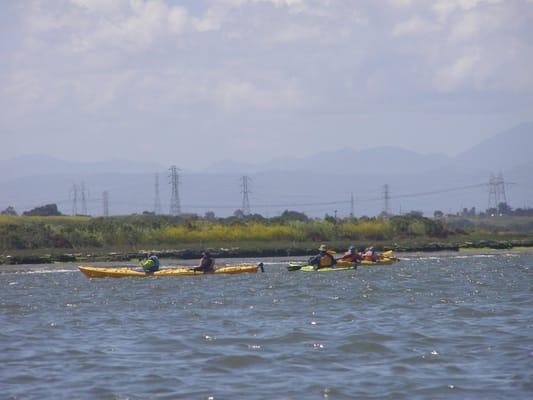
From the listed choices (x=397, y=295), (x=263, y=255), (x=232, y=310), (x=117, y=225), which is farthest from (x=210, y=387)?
(x=117, y=225)

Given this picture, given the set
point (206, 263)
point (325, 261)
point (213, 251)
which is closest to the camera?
point (206, 263)

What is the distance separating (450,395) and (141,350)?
8.31m

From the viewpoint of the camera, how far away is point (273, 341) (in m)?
25.9

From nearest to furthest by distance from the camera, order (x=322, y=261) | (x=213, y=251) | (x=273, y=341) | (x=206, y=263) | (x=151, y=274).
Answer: (x=273, y=341), (x=151, y=274), (x=206, y=263), (x=322, y=261), (x=213, y=251)

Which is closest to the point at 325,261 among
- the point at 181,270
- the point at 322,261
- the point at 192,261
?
the point at 322,261

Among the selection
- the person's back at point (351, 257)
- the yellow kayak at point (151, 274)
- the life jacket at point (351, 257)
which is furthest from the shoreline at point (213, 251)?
the life jacket at point (351, 257)

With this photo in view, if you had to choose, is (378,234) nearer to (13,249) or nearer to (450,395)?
(13,249)

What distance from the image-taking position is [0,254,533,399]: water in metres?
20.3

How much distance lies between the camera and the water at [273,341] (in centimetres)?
2034

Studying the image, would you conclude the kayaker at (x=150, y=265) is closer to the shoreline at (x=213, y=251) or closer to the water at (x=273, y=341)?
Answer: the water at (x=273, y=341)

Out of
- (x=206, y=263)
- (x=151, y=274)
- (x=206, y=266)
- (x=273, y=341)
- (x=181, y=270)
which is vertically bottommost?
(x=273, y=341)

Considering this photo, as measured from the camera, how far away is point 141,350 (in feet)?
81.5

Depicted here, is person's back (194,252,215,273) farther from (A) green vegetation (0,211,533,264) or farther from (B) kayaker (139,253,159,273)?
(A) green vegetation (0,211,533,264)

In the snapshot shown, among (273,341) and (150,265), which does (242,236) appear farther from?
(273,341)
